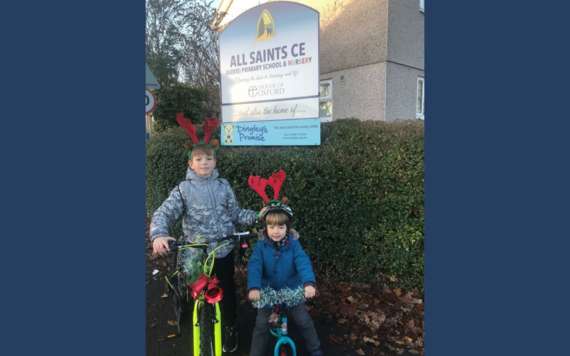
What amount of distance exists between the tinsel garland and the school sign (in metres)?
2.17

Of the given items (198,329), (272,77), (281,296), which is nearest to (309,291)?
(281,296)

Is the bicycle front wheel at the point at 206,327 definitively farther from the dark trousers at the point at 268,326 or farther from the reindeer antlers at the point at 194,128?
the reindeer antlers at the point at 194,128

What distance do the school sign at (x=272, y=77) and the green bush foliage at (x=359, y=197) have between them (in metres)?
0.52

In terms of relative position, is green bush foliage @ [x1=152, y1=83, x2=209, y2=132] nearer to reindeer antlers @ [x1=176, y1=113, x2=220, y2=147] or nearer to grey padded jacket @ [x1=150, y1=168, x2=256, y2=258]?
reindeer antlers @ [x1=176, y1=113, x2=220, y2=147]

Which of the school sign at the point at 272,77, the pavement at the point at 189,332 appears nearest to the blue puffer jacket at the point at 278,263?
the pavement at the point at 189,332

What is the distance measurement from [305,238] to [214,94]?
10.1 meters

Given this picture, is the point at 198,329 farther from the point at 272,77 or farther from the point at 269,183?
the point at 272,77

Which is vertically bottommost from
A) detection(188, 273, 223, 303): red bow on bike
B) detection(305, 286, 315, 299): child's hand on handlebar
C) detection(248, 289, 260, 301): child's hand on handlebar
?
detection(248, 289, 260, 301): child's hand on handlebar

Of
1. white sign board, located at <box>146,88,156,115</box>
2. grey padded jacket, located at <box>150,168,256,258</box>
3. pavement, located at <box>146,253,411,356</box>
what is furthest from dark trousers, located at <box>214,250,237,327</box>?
white sign board, located at <box>146,88,156,115</box>

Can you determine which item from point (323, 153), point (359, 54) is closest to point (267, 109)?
point (323, 153)

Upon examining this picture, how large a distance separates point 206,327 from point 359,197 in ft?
6.94

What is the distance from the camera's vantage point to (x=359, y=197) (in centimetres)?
374

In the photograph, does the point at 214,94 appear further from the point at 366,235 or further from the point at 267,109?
the point at 366,235

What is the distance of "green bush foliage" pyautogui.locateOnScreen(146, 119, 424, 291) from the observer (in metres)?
3.56
